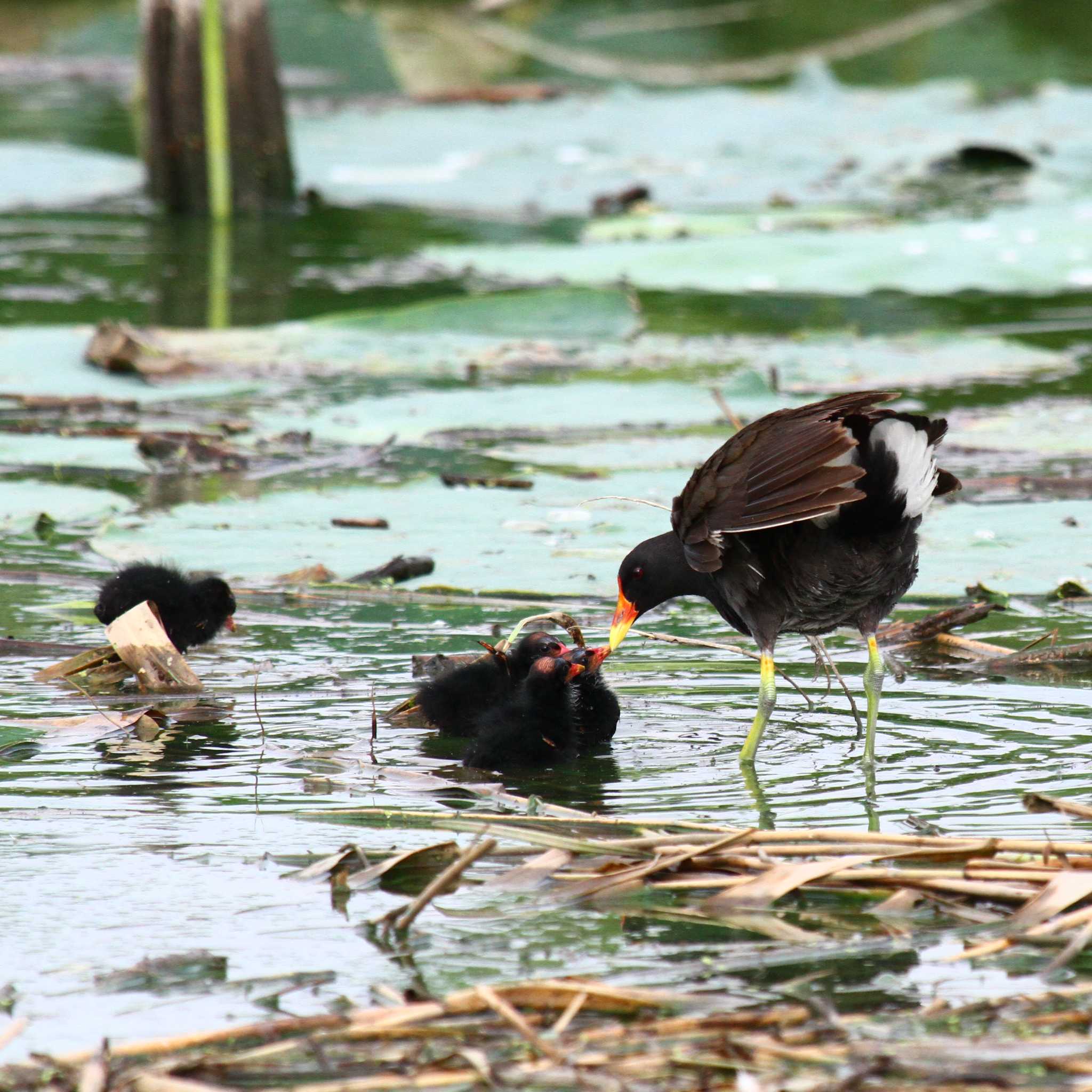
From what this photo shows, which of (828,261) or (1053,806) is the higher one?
(828,261)

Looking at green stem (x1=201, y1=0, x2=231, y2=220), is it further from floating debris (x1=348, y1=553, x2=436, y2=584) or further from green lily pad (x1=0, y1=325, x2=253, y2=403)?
floating debris (x1=348, y1=553, x2=436, y2=584)

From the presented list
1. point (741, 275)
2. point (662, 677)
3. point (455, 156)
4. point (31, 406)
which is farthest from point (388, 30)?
point (662, 677)

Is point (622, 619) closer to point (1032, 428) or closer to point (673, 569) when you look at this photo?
point (673, 569)

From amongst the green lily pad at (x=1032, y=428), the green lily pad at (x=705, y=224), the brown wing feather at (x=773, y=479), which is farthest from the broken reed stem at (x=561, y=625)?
the green lily pad at (x=705, y=224)

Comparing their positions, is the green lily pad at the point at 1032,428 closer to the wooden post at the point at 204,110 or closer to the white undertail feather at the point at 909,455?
the white undertail feather at the point at 909,455

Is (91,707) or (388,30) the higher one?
(388,30)

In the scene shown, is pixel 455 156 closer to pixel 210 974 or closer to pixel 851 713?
pixel 851 713

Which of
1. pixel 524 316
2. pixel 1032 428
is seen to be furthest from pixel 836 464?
pixel 524 316

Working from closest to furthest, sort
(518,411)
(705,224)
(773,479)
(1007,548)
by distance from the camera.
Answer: (773,479) → (1007,548) → (518,411) → (705,224)

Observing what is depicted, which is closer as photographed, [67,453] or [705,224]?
[67,453]

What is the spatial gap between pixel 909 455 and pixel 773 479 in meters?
0.27

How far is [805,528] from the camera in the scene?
4.10 meters

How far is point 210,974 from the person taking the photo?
9.23 ft

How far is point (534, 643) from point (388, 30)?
55.8 ft
